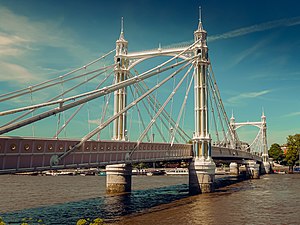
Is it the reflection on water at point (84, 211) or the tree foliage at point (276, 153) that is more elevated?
the tree foliage at point (276, 153)

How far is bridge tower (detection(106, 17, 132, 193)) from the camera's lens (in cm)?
5116

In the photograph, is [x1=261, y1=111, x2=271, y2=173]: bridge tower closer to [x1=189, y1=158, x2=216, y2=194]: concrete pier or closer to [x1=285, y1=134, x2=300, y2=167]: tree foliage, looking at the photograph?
[x1=285, y1=134, x2=300, y2=167]: tree foliage

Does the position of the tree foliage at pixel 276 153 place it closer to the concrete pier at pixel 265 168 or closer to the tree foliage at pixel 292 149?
the tree foliage at pixel 292 149

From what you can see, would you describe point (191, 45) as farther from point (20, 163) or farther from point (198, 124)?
point (20, 163)

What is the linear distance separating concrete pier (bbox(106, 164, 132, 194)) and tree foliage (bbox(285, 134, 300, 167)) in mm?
95945

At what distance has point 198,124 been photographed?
165 ft

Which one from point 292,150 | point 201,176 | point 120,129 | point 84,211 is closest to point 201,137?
point 201,176

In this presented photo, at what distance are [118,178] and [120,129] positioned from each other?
7.15m

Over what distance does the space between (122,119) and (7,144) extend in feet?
96.0

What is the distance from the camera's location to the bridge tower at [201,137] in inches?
1931

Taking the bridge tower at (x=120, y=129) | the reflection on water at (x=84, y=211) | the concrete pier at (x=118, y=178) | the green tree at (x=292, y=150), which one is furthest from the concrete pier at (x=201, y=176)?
the green tree at (x=292, y=150)

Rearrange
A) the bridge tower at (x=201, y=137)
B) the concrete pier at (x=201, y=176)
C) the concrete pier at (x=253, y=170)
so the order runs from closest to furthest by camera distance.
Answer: the concrete pier at (x=201, y=176), the bridge tower at (x=201, y=137), the concrete pier at (x=253, y=170)

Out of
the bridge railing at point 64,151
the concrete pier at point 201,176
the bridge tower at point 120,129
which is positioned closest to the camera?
the bridge railing at point 64,151

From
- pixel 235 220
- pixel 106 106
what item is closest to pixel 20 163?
pixel 235 220
